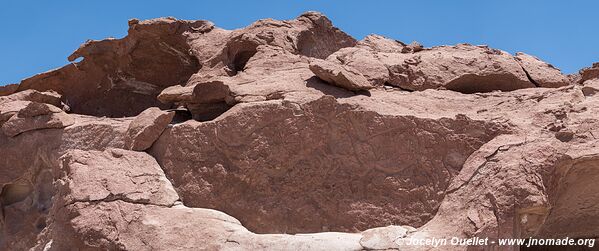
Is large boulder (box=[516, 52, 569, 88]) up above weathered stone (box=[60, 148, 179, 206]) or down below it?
above

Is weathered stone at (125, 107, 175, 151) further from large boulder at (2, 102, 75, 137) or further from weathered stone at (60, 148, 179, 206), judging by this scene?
large boulder at (2, 102, 75, 137)

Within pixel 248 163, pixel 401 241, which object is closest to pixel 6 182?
pixel 248 163

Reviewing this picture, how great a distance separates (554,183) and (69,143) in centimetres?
471

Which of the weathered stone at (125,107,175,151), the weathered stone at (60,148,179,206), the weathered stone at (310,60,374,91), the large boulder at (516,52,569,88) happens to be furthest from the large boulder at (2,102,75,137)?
the large boulder at (516,52,569,88)

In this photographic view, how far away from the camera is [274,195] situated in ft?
23.2

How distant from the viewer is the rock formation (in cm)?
614

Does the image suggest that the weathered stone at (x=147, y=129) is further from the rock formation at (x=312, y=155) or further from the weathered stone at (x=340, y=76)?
the weathered stone at (x=340, y=76)

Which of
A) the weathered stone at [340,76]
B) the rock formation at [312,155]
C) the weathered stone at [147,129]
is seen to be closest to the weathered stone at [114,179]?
the rock formation at [312,155]

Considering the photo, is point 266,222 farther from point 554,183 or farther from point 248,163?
point 554,183

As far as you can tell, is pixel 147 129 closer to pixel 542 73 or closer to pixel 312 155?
pixel 312 155

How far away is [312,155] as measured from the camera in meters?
7.07

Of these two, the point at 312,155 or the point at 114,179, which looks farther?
the point at 312,155

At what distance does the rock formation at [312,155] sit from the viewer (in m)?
6.14

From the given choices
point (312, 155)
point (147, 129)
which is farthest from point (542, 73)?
point (147, 129)
